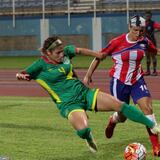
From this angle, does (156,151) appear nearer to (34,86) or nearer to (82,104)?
(82,104)

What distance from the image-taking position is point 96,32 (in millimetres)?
41844

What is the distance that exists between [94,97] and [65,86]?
0.44 m

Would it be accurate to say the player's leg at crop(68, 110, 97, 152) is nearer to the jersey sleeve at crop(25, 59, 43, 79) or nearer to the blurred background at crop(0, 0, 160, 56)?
the jersey sleeve at crop(25, 59, 43, 79)

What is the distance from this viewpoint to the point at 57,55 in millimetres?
8109

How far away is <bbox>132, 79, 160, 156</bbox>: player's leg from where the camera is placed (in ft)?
27.6

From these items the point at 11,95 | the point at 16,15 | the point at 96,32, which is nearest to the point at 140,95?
the point at 11,95

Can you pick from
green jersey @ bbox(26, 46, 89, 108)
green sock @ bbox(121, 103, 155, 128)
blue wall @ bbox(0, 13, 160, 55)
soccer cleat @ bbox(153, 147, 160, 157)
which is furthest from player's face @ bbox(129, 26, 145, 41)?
blue wall @ bbox(0, 13, 160, 55)

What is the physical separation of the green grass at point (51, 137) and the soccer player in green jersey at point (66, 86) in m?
0.69

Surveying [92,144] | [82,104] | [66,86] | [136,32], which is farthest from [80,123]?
[136,32]

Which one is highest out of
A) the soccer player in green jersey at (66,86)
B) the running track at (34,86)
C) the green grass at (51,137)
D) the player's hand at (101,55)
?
the player's hand at (101,55)

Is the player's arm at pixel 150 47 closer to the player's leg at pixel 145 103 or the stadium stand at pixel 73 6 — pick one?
the player's leg at pixel 145 103

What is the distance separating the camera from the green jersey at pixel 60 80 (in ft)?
26.5

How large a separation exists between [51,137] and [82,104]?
7.69 feet

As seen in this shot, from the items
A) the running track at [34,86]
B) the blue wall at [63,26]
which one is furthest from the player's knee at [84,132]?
the blue wall at [63,26]
